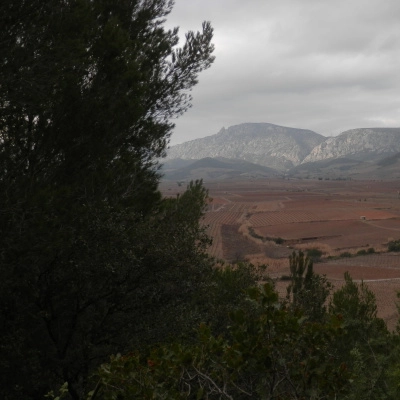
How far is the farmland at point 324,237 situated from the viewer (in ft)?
133

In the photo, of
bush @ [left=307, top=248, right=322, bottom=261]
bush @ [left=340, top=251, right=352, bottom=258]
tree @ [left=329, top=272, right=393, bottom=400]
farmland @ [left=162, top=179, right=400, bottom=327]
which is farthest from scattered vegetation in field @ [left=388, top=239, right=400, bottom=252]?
tree @ [left=329, top=272, right=393, bottom=400]

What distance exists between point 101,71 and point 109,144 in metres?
1.23

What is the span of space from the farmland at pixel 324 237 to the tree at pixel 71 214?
55.9 ft

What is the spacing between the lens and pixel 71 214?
6.34 m

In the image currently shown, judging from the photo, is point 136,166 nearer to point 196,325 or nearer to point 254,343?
point 196,325

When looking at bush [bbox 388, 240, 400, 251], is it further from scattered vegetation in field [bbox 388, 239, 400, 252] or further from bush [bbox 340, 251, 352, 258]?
bush [bbox 340, 251, 352, 258]

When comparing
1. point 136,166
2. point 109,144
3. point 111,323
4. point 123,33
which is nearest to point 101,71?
point 123,33

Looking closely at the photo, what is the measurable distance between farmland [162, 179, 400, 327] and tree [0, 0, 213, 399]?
17.1m

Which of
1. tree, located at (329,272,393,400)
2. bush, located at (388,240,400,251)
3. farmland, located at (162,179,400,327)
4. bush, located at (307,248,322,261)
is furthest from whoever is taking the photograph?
bush, located at (388,240,400,251)

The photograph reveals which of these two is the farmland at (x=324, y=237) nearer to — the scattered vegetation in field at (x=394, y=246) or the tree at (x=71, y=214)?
the scattered vegetation in field at (x=394, y=246)

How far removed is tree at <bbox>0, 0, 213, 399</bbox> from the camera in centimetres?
590

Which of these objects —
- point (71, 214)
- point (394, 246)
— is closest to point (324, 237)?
point (394, 246)

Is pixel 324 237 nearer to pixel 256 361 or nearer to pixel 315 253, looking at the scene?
pixel 315 253

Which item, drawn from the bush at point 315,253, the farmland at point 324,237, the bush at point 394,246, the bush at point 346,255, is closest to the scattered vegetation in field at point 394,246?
the bush at point 394,246
